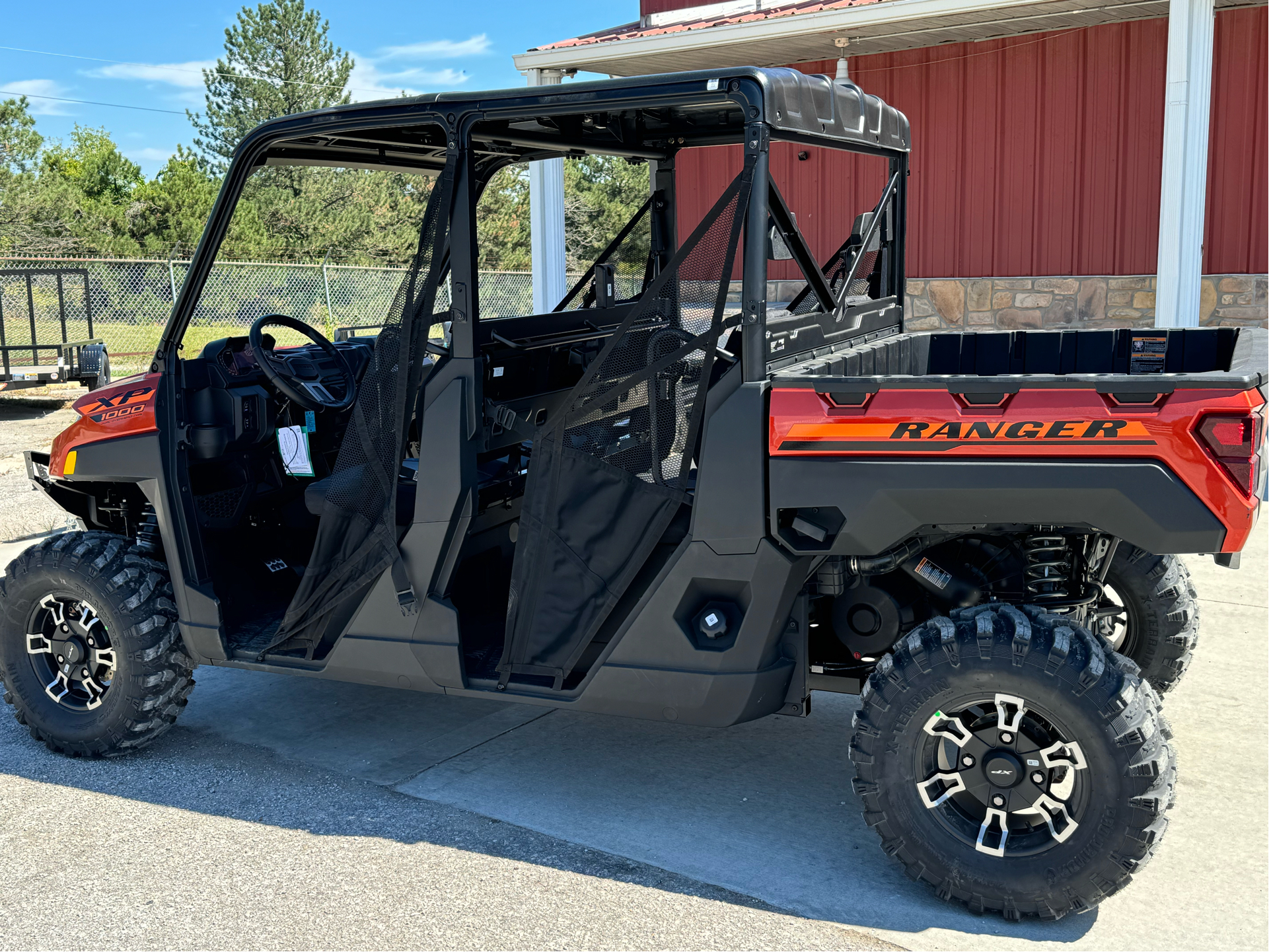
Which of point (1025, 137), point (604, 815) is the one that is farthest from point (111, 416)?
point (1025, 137)

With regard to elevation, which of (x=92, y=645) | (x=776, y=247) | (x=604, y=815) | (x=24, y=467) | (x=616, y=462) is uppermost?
(x=776, y=247)

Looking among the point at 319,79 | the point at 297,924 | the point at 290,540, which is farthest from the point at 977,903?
the point at 319,79

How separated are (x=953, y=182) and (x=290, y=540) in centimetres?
898

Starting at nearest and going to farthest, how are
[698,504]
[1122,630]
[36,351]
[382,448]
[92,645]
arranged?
[698,504] → [382,448] → [92,645] → [1122,630] → [36,351]

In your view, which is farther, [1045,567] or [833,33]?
[833,33]

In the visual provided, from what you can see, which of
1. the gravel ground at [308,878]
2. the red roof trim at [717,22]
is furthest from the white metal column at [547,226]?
the gravel ground at [308,878]

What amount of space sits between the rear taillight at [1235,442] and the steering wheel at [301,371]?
2.63 meters

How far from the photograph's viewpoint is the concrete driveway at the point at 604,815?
3166mm

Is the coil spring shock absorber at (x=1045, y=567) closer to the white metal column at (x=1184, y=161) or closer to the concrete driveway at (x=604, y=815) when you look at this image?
the concrete driveway at (x=604, y=815)

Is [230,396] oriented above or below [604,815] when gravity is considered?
above

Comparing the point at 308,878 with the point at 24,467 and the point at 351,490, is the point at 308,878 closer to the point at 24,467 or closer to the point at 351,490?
the point at 351,490

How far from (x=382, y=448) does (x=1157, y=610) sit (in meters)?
2.82

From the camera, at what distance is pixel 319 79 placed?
4156 centimetres

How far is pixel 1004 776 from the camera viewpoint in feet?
10.4
